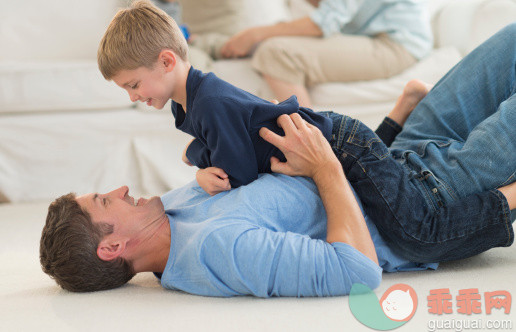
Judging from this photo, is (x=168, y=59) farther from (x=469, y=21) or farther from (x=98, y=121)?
(x=469, y=21)

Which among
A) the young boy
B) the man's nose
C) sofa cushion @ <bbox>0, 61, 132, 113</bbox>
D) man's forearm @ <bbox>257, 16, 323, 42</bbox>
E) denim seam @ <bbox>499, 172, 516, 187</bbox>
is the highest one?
the young boy

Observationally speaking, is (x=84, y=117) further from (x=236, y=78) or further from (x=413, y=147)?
(x=413, y=147)

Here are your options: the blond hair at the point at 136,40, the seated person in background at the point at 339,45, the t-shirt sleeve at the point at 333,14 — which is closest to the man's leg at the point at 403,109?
the blond hair at the point at 136,40

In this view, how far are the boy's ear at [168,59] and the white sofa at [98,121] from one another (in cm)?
134

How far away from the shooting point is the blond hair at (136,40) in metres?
1.31

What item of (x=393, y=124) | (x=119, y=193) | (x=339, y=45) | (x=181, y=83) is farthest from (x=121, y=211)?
(x=339, y=45)

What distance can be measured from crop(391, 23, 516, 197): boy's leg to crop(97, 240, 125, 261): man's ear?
0.69 m

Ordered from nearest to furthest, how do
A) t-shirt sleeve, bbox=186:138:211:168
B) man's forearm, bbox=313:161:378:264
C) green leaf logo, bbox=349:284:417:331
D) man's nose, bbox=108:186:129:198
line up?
green leaf logo, bbox=349:284:417:331 < man's forearm, bbox=313:161:378:264 < man's nose, bbox=108:186:129:198 < t-shirt sleeve, bbox=186:138:211:168

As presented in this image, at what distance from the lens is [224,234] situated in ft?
3.77

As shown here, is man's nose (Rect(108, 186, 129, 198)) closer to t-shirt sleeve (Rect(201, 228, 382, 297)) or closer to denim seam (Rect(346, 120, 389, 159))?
t-shirt sleeve (Rect(201, 228, 382, 297))

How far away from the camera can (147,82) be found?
1341mm

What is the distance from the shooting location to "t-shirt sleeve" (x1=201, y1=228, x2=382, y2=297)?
1125mm

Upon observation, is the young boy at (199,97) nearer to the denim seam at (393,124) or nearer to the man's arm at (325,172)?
the man's arm at (325,172)

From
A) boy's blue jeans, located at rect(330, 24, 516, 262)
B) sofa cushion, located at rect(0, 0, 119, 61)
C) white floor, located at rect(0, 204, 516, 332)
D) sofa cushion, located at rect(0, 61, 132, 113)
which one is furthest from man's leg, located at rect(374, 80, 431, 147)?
sofa cushion, located at rect(0, 0, 119, 61)
